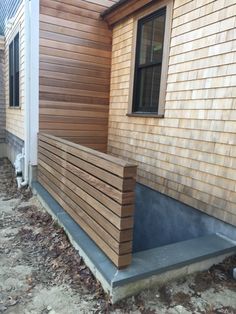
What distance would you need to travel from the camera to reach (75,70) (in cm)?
518

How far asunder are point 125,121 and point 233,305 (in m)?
3.45

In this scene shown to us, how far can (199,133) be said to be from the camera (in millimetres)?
3396

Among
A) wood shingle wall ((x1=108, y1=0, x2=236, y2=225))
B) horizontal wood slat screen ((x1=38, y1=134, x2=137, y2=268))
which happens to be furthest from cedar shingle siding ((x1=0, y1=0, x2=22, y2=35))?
horizontal wood slat screen ((x1=38, y1=134, x2=137, y2=268))

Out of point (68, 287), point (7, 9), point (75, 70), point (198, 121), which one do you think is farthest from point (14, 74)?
point (68, 287)

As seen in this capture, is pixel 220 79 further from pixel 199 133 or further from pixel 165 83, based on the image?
pixel 165 83

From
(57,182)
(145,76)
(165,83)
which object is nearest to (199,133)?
(165,83)

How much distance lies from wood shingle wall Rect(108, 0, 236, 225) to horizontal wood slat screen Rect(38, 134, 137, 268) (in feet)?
4.56

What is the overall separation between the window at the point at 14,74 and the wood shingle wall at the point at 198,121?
11.5ft

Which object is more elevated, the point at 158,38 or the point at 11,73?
the point at 158,38

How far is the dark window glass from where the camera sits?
4180mm

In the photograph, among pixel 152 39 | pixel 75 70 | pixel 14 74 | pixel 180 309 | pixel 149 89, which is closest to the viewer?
pixel 180 309

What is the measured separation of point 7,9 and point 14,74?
1.80 m

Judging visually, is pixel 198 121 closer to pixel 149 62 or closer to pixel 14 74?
pixel 149 62

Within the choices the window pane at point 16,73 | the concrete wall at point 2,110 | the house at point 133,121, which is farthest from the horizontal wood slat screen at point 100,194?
the concrete wall at point 2,110
